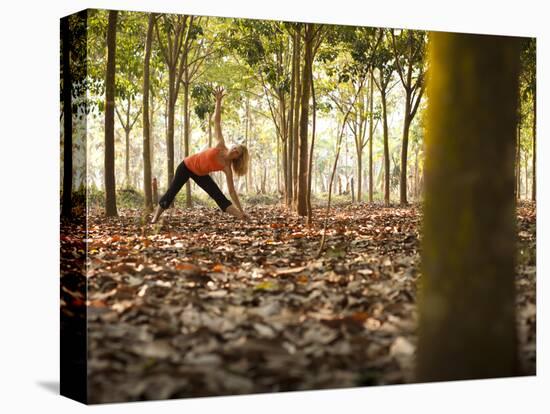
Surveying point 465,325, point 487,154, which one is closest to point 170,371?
point 465,325

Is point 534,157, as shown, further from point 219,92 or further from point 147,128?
point 147,128

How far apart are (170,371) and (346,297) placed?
161 centimetres

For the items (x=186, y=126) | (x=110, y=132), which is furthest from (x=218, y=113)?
(x=110, y=132)

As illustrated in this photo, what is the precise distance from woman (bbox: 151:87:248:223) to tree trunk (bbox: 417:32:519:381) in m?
1.80

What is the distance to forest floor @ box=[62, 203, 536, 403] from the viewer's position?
6508 millimetres

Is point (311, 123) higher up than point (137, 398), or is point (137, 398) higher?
point (311, 123)

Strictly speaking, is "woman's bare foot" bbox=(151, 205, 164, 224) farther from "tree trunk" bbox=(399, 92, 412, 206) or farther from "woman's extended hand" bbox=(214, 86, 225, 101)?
"tree trunk" bbox=(399, 92, 412, 206)

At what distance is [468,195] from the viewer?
19.5ft

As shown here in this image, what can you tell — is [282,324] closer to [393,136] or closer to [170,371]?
[170,371]

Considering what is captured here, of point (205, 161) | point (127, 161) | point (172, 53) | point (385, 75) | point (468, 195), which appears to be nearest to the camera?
point (468, 195)

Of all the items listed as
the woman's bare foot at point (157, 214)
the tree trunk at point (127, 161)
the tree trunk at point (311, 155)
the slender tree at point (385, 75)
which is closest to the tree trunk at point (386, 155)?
the slender tree at point (385, 75)

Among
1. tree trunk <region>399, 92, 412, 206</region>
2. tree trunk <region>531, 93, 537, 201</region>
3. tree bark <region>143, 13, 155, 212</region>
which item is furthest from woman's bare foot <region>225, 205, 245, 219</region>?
tree trunk <region>531, 93, 537, 201</region>

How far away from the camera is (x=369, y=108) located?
25.0ft

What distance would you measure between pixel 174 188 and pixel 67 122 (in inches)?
40.8
